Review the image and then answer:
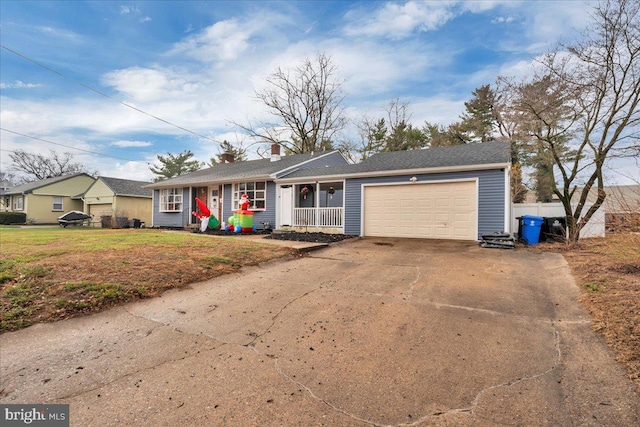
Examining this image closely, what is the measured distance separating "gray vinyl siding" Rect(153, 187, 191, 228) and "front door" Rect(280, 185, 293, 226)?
6901mm

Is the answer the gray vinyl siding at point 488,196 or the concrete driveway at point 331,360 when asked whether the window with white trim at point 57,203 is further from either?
the gray vinyl siding at point 488,196

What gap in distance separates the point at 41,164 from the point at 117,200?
2651 centimetres

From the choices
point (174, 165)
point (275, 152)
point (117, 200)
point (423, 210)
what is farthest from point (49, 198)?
point (423, 210)

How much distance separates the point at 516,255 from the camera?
7.57 m

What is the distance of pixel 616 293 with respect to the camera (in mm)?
→ 3992

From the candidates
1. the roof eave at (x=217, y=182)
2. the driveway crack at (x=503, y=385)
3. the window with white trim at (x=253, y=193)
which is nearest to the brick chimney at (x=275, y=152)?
the window with white trim at (x=253, y=193)

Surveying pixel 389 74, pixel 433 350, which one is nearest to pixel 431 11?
pixel 389 74

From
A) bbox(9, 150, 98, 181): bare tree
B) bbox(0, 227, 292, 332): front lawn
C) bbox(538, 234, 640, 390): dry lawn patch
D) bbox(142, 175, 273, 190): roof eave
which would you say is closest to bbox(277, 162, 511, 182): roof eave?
bbox(142, 175, 273, 190): roof eave

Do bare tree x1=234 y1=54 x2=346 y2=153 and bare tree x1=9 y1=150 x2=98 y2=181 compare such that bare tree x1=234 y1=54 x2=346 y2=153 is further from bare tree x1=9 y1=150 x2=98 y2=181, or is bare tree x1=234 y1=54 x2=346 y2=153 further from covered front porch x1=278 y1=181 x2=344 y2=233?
bare tree x1=9 y1=150 x2=98 y2=181

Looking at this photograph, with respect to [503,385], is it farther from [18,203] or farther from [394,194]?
[18,203]

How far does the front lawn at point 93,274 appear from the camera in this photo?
3889mm

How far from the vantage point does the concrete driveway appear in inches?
78.4

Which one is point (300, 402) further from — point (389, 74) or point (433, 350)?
point (389, 74)

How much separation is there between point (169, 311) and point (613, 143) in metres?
12.7
